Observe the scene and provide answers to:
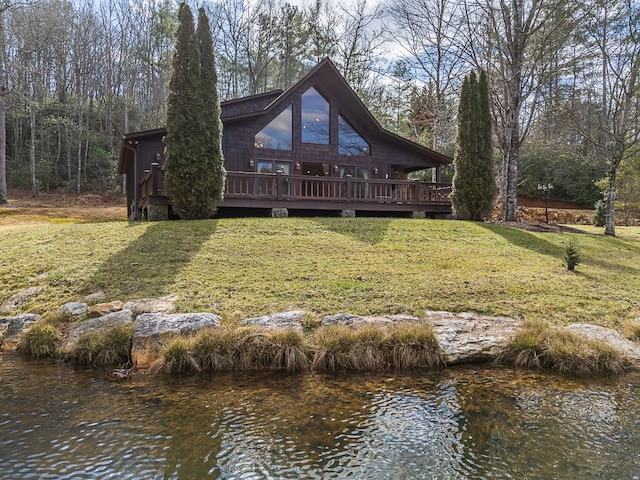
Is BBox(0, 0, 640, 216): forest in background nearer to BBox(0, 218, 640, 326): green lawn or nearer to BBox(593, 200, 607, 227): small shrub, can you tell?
BBox(593, 200, 607, 227): small shrub

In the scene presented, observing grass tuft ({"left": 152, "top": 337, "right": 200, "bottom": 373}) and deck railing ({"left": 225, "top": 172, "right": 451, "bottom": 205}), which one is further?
deck railing ({"left": 225, "top": 172, "right": 451, "bottom": 205})

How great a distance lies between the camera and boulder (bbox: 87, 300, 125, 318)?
226 inches

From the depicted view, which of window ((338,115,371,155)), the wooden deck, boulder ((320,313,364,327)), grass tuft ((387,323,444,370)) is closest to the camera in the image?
grass tuft ((387,323,444,370))

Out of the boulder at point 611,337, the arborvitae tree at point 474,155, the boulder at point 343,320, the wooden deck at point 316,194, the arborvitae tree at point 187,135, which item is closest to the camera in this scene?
the boulder at point 611,337

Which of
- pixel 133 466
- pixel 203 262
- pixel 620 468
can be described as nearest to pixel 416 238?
pixel 203 262

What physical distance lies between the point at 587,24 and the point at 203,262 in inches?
691

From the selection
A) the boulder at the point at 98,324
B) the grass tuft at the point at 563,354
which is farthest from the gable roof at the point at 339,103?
the grass tuft at the point at 563,354

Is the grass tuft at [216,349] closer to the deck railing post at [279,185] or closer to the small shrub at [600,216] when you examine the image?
the deck railing post at [279,185]

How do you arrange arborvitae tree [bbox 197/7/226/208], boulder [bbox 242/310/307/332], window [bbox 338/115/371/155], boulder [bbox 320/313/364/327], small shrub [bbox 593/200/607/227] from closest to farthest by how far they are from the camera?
boulder [bbox 242/310/307/332] < boulder [bbox 320/313/364/327] < arborvitae tree [bbox 197/7/226/208] < window [bbox 338/115/371/155] < small shrub [bbox 593/200/607/227]

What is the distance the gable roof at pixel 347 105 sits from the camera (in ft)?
52.0

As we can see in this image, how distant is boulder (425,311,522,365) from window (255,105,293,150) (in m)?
11.7

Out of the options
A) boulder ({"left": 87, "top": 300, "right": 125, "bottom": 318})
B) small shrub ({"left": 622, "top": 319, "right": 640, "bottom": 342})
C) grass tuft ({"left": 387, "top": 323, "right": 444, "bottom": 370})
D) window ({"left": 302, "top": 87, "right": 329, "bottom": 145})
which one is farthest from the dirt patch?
small shrub ({"left": 622, "top": 319, "right": 640, "bottom": 342})

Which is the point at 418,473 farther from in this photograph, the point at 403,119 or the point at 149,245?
the point at 403,119

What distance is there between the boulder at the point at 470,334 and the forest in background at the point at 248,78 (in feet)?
45.8
